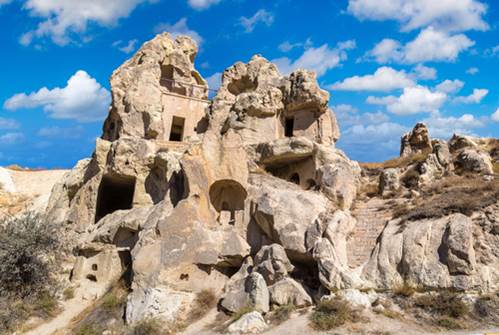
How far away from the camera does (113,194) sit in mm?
20531

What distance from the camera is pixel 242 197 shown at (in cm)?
1502

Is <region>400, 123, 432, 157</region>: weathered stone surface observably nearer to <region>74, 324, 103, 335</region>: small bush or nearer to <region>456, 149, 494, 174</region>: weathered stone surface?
<region>456, 149, 494, 174</region>: weathered stone surface

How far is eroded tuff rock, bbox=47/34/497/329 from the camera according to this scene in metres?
11.3

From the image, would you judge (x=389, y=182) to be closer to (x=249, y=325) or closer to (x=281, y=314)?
(x=281, y=314)

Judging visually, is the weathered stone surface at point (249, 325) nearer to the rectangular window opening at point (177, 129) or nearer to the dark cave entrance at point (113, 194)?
the dark cave entrance at point (113, 194)

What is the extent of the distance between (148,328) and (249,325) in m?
2.74

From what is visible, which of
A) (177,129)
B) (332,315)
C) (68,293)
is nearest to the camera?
(332,315)

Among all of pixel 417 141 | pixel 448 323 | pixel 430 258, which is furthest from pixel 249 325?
pixel 417 141

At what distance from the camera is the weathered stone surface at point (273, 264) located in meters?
11.8

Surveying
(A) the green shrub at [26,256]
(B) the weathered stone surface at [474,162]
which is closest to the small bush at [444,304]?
(B) the weathered stone surface at [474,162]

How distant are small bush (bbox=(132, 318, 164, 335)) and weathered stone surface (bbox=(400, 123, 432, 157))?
18.7 meters

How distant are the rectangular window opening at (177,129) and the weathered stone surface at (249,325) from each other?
45.2ft

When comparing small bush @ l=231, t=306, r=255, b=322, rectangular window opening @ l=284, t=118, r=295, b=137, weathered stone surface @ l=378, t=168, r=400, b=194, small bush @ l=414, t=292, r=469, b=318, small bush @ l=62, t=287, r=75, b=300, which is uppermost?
rectangular window opening @ l=284, t=118, r=295, b=137

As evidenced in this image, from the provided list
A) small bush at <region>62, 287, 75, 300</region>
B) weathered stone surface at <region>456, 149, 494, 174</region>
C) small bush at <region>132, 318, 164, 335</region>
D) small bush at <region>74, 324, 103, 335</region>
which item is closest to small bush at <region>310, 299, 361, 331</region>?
small bush at <region>132, 318, 164, 335</region>
